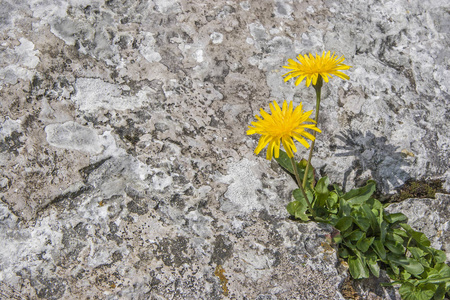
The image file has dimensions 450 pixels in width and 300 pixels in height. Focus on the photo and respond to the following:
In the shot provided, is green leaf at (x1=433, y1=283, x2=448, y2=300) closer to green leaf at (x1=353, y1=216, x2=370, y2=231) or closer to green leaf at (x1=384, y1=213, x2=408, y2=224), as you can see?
green leaf at (x1=384, y1=213, x2=408, y2=224)

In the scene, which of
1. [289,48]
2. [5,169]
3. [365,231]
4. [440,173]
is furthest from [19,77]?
[440,173]

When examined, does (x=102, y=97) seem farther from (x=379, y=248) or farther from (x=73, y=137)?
(x=379, y=248)

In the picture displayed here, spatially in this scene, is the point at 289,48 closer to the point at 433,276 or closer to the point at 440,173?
the point at 440,173

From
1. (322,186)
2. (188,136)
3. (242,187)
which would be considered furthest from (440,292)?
(188,136)

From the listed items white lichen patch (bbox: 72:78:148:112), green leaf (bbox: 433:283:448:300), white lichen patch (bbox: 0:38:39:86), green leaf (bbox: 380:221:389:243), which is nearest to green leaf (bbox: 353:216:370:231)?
green leaf (bbox: 380:221:389:243)

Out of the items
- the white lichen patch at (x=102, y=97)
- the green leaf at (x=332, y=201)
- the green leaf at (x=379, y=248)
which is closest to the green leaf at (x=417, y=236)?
the green leaf at (x=379, y=248)

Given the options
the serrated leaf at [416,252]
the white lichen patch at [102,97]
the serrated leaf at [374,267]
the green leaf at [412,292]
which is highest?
the white lichen patch at [102,97]

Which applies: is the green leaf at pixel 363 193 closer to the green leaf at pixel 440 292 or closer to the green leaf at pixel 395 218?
the green leaf at pixel 395 218
